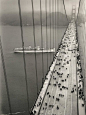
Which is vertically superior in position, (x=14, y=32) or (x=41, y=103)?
(x=14, y=32)

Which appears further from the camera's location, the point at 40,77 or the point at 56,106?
the point at 40,77

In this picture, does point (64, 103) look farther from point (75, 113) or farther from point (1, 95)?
point (1, 95)

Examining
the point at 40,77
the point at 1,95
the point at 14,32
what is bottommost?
the point at 1,95

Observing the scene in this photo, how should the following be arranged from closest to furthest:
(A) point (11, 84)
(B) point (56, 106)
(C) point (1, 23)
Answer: (C) point (1, 23), (B) point (56, 106), (A) point (11, 84)

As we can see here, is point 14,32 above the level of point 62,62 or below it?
above

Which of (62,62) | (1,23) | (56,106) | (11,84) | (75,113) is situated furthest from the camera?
(62,62)

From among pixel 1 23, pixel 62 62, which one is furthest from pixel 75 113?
pixel 62 62

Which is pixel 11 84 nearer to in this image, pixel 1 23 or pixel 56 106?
pixel 56 106

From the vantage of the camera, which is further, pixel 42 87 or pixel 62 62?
pixel 62 62

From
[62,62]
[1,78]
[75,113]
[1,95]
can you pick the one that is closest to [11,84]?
[1,95]
